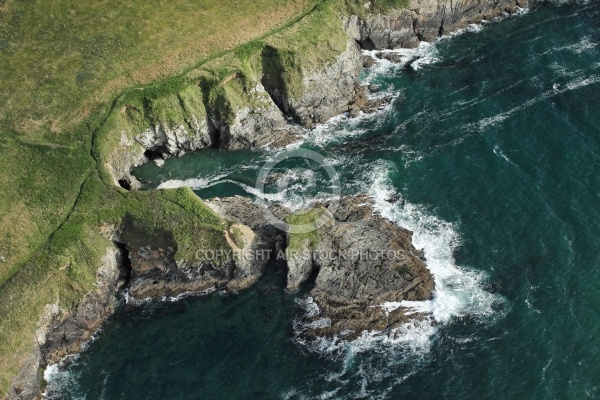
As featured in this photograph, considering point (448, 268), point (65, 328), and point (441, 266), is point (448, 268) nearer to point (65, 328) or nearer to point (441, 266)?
point (441, 266)

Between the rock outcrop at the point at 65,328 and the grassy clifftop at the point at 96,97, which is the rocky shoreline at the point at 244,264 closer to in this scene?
the rock outcrop at the point at 65,328

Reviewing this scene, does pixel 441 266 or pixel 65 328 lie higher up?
pixel 441 266

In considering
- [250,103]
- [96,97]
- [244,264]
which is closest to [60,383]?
[244,264]

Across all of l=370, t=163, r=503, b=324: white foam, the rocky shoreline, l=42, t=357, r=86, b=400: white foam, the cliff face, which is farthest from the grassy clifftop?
l=370, t=163, r=503, b=324: white foam

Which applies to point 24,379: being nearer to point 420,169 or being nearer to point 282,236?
point 282,236

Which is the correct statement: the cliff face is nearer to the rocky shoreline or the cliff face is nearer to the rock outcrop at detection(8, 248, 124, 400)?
the rocky shoreline

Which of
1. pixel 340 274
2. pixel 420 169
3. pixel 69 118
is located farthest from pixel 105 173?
pixel 420 169
